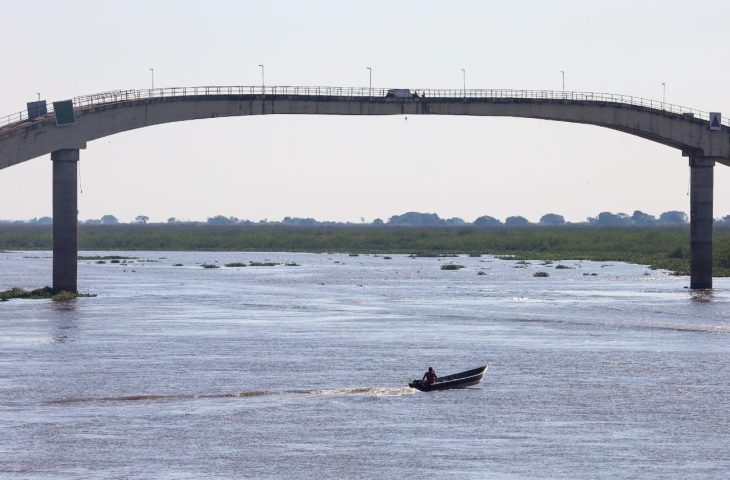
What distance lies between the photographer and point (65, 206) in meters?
95.9

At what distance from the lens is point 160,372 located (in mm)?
59875

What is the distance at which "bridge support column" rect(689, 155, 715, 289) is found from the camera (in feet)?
360

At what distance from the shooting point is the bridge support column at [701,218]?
110 meters

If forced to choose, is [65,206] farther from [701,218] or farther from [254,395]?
[701,218]

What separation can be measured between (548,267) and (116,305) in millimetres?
66272

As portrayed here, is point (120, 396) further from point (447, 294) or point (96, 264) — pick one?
point (96, 264)

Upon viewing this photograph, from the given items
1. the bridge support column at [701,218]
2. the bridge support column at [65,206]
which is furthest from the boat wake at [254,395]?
the bridge support column at [701,218]

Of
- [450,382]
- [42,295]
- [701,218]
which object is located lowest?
[450,382]

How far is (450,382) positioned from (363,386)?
11.2 feet

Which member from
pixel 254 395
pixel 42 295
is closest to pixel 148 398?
pixel 254 395

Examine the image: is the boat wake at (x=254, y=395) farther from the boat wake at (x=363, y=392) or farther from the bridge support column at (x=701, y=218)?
the bridge support column at (x=701, y=218)

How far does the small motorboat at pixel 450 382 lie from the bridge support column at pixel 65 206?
46.4 m

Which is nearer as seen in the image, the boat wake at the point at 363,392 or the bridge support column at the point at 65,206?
the boat wake at the point at 363,392

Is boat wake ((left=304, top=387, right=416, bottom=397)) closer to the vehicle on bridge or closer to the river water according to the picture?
the river water
